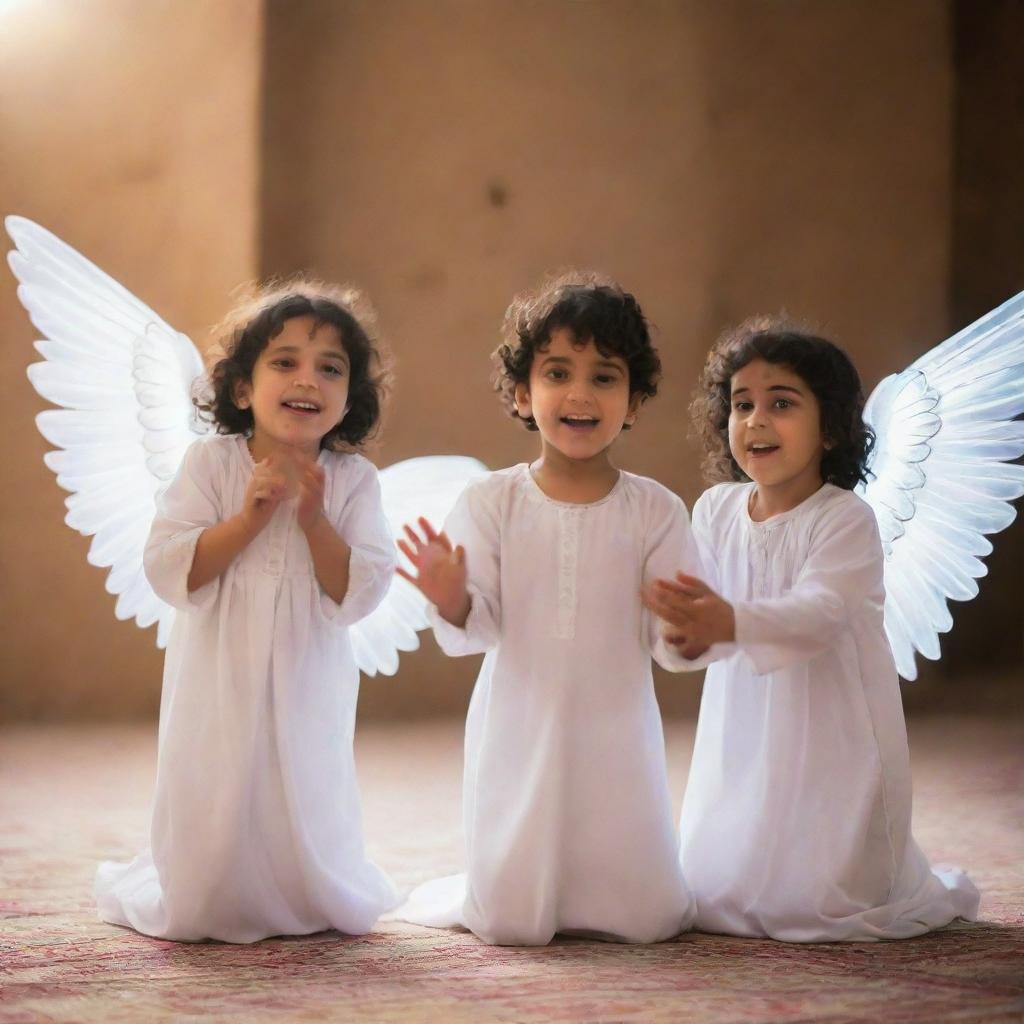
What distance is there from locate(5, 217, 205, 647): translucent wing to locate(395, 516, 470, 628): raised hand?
716mm

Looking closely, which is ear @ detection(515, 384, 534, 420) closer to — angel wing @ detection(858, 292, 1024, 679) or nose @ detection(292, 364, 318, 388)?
nose @ detection(292, 364, 318, 388)

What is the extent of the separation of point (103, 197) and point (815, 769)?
382cm

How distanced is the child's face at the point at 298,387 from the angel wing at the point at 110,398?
32 cm

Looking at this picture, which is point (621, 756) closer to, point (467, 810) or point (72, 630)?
point (467, 810)

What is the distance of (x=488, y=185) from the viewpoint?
5.90 meters

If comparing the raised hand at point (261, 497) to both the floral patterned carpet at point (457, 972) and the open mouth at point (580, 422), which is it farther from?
the floral patterned carpet at point (457, 972)

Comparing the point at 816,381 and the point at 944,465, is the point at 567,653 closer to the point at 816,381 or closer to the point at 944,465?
the point at 816,381

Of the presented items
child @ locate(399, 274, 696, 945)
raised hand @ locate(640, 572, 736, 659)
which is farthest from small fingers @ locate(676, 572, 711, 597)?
child @ locate(399, 274, 696, 945)

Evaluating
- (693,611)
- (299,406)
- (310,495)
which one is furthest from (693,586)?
(299,406)

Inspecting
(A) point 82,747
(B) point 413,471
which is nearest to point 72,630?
(A) point 82,747

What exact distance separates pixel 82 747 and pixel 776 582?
3077mm

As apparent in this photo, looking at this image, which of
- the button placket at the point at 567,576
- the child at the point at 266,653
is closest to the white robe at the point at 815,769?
the button placket at the point at 567,576

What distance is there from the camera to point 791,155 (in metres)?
6.26

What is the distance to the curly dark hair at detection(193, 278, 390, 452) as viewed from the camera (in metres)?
2.71
